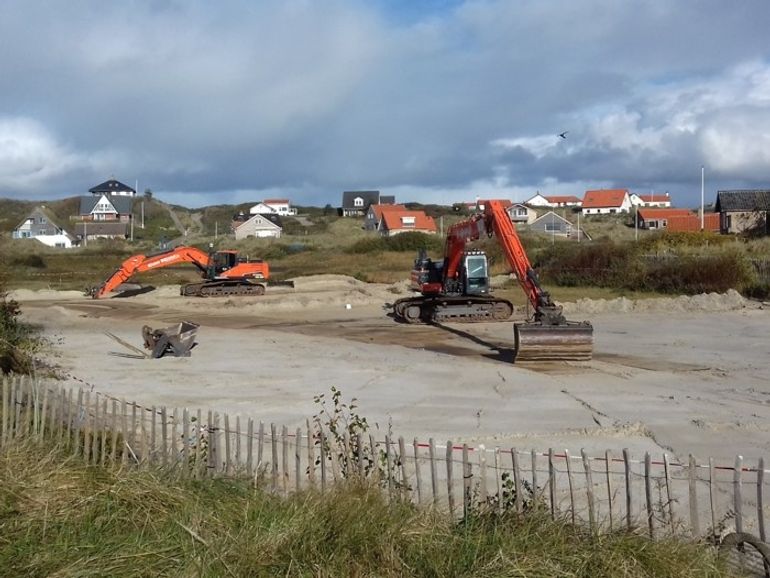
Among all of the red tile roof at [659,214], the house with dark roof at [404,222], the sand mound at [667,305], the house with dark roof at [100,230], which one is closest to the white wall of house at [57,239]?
the house with dark roof at [100,230]

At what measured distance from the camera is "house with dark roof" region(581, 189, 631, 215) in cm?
12862

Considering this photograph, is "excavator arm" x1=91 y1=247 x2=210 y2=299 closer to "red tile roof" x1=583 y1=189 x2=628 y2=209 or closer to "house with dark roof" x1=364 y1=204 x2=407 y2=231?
"house with dark roof" x1=364 y1=204 x2=407 y2=231

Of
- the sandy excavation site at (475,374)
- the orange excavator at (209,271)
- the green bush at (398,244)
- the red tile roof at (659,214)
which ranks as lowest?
the sandy excavation site at (475,374)

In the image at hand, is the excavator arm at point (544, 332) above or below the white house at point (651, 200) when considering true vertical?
below

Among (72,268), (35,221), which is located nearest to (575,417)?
(72,268)

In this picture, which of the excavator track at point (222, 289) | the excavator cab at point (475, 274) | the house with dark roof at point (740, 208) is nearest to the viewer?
the excavator cab at point (475, 274)

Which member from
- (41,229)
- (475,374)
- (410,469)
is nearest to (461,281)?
(475,374)

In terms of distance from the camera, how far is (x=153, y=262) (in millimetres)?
36375

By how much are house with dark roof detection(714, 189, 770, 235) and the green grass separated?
62.3 meters

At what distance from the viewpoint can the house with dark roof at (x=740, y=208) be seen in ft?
209

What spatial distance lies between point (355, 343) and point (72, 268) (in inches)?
1635

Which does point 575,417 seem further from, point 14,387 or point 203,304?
point 203,304

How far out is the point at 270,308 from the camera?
34281 millimetres

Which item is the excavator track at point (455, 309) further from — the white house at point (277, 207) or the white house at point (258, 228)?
the white house at point (277, 207)
